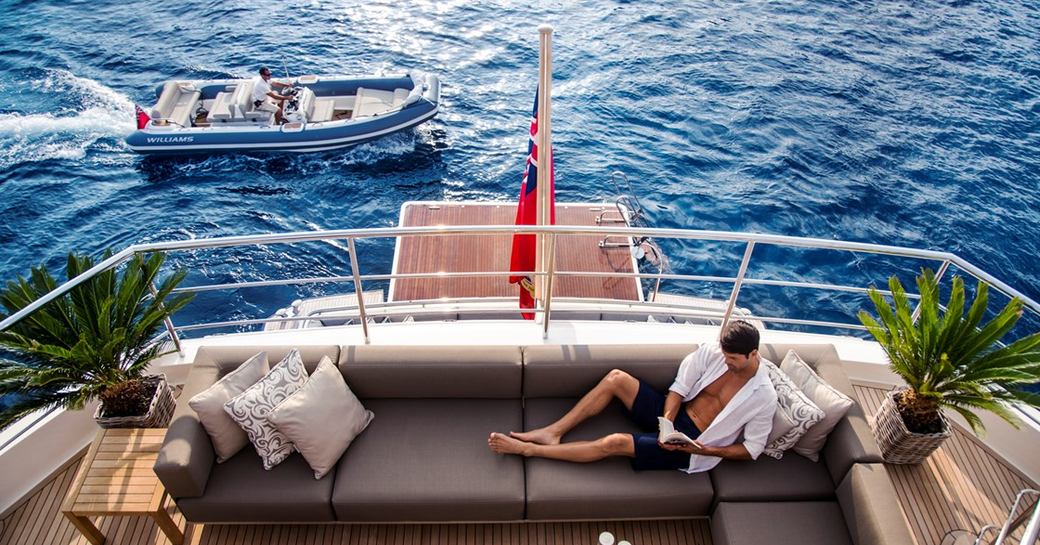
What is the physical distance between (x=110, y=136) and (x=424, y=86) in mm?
7281

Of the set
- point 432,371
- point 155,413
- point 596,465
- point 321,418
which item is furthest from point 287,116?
point 596,465

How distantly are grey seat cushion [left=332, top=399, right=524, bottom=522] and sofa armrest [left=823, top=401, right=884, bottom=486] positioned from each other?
172cm

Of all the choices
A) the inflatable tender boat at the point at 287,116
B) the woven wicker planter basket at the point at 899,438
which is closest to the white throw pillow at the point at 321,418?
the woven wicker planter basket at the point at 899,438

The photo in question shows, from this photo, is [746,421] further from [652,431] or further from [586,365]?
[586,365]

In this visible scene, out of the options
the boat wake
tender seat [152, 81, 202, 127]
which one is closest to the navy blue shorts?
tender seat [152, 81, 202, 127]

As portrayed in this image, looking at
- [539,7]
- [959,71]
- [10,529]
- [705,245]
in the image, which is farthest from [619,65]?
[10,529]

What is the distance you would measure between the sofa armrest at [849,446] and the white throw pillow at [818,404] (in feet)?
0.14

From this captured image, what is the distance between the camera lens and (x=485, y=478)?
3162 mm

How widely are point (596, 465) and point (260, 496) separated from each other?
181 cm

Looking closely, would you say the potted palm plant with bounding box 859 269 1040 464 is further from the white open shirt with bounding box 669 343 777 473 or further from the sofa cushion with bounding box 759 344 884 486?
the white open shirt with bounding box 669 343 777 473

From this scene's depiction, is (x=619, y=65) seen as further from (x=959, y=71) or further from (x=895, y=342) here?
(x=895, y=342)

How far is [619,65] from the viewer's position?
15844mm

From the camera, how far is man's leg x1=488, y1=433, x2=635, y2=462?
3.24m

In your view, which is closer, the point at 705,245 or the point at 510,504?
the point at 510,504
